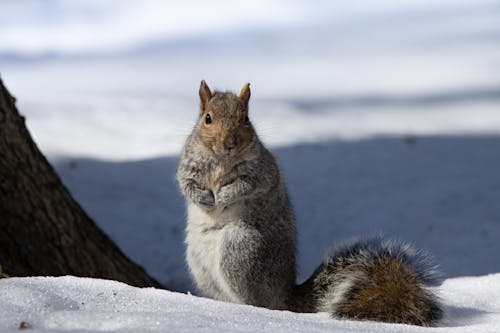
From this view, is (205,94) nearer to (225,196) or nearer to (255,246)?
(225,196)

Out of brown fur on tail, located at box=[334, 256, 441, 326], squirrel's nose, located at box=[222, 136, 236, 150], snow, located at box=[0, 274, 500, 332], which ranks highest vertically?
squirrel's nose, located at box=[222, 136, 236, 150]

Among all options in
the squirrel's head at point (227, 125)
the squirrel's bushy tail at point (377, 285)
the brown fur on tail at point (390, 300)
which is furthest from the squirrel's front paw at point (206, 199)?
the brown fur on tail at point (390, 300)

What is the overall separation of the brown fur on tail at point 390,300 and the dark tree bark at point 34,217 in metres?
1.52

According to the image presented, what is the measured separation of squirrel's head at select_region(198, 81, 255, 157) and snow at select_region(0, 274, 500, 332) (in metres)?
0.66

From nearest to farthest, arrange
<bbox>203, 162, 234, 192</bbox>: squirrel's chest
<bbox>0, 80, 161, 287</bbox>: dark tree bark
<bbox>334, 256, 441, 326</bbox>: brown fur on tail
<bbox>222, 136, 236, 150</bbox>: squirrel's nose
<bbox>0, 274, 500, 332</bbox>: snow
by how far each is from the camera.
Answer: <bbox>0, 274, 500, 332</bbox>: snow → <bbox>334, 256, 441, 326</bbox>: brown fur on tail → <bbox>222, 136, 236, 150</bbox>: squirrel's nose → <bbox>203, 162, 234, 192</bbox>: squirrel's chest → <bbox>0, 80, 161, 287</bbox>: dark tree bark

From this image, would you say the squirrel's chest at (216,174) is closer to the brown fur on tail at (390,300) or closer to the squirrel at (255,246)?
the squirrel at (255,246)

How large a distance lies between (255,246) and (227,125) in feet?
1.56

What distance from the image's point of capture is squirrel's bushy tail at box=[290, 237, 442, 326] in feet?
11.8

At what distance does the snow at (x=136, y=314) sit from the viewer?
3049mm

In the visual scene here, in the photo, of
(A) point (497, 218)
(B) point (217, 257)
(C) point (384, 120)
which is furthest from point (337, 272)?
(C) point (384, 120)

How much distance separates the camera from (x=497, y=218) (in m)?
6.28

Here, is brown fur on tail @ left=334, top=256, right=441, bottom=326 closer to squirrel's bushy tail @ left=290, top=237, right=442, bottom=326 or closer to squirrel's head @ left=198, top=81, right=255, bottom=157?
squirrel's bushy tail @ left=290, top=237, right=442, bottom=326

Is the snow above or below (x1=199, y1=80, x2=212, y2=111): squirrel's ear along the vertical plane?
below

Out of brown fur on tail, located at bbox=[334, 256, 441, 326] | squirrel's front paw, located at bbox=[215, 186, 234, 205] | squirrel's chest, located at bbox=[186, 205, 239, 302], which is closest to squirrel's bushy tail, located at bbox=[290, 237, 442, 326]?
brown fur on tail, located at bbox=[334, 256, 441, 326]
